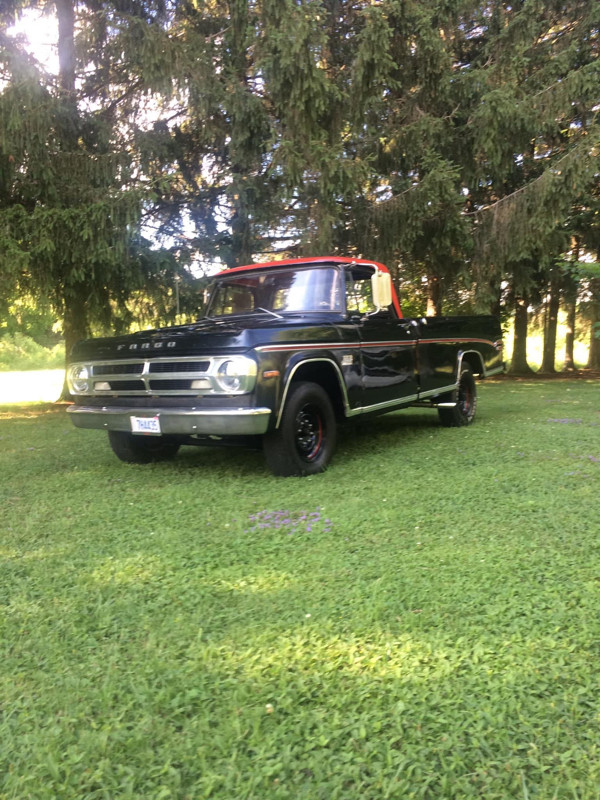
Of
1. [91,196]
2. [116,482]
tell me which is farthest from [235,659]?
[91,196]

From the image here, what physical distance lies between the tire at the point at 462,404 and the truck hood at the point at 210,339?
297cm

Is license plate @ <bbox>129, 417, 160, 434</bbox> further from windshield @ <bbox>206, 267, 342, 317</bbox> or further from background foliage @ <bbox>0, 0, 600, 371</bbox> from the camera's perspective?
background foliage @ <bbox>0, 0, 600, 371</bbox>

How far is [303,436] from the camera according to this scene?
18.0 ft

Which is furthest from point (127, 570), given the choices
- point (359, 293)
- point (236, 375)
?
point (359, 293)

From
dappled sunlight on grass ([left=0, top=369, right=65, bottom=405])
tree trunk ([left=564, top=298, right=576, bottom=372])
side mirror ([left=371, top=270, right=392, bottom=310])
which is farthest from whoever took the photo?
tree trunk ([left=564, top=298, right=576, bottom=372])

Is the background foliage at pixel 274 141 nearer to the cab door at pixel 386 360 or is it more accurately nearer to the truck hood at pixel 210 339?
the cab door at pixel 386 360

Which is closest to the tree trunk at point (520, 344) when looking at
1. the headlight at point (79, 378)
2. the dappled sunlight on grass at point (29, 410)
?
the dappled sunlight on grass at point (29, 410)

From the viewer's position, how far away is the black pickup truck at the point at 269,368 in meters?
4.83

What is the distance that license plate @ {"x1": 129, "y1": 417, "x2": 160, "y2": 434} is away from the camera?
508cm

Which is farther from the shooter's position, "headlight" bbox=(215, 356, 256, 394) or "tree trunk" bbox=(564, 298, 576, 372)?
"tree trunk" bbox=(564, 298, 576, 372)

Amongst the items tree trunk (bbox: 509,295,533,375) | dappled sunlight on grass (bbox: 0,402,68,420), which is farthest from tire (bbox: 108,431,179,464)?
tree trunk (bbox: 509,295,533,375)

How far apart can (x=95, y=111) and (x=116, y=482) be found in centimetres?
1013

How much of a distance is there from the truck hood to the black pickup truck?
0.04 ft

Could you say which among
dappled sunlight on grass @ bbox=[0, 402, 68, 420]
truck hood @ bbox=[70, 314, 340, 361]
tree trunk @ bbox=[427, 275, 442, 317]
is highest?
tree trunk @ bbox=[427, 275, 442, 317]
